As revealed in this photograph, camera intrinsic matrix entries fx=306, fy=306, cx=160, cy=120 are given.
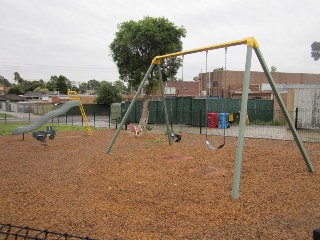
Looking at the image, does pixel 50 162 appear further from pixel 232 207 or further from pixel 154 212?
pixel 232 207

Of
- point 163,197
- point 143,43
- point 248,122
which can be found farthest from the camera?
point 248,122

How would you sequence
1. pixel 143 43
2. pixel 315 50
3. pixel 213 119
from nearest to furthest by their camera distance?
pixel 143 43 < pixel 213 119 < pixel 315 50

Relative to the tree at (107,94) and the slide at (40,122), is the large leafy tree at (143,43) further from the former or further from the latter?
the tree at (107,94)

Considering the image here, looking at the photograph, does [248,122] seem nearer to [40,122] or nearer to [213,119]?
[213,119]

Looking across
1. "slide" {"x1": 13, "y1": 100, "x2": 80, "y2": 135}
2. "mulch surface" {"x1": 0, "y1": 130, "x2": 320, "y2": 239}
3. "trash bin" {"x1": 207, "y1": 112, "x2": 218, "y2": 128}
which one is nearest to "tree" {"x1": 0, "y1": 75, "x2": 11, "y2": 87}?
"slide" {"x1": 13, "y1": 100, "x2": 80, "y2": 135}

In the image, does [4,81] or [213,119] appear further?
[4,81]

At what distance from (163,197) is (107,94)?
140 ft

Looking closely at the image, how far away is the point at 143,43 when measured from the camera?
61.2ft

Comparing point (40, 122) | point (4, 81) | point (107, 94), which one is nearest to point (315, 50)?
point (107, 94)

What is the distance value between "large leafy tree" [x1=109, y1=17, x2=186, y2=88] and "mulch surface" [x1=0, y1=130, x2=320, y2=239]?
10882 mm

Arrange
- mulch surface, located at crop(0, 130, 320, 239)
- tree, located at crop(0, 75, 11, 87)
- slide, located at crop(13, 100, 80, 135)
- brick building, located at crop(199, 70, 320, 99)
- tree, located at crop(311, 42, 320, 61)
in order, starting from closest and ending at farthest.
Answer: mulch surface, located at crop(0, 130, 320, 239)
slide, located at crop(13, 100, 80, 135)
brick building, located at crop(199, 70, 320, 99)
tree, located at crop(311, 42, 320, 61)
tree, located at crop(0, 75, 11, 87)

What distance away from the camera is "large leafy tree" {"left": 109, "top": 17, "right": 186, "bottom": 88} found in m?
18.4

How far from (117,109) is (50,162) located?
16.5 metres

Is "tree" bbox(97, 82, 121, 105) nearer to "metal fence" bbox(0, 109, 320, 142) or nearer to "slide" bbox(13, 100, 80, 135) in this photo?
"metal fence" bbox(0, 109, 320, 142)
